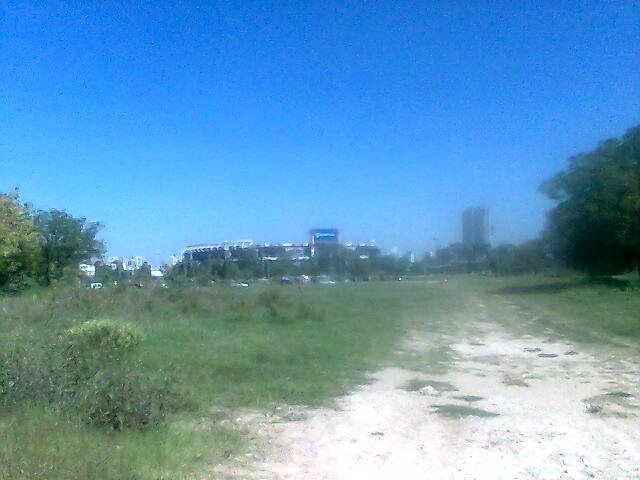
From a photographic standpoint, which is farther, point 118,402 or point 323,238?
point 323,238

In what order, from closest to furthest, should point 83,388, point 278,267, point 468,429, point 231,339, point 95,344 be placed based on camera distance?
point 83,388 < point 468,429 < point 95,344 < point 231,339 < point 278,267

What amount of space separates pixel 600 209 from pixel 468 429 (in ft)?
97.1

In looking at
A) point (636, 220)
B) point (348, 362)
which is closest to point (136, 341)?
point (348, 362)

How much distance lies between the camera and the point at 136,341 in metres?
13.8

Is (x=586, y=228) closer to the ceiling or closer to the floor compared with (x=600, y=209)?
closer to the floor

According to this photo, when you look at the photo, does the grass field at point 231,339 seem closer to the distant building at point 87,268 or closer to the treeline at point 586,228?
the treeline at point 586,228

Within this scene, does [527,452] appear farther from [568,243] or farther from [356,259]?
[568,243]

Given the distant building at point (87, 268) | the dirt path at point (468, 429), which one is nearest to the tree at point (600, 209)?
the dirt path at point (468, 429)

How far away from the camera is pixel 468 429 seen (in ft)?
29.4

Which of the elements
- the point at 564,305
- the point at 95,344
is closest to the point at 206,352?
the point at 95,344

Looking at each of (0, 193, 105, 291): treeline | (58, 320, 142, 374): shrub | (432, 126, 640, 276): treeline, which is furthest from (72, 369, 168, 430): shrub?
(432, 126, 640, 276): treeline

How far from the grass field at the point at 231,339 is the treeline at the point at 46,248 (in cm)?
477

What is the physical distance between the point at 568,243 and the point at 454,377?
26.3 metres

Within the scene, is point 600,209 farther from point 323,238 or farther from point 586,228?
point 323,238
